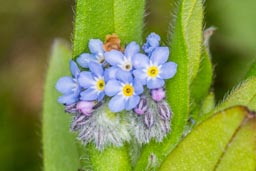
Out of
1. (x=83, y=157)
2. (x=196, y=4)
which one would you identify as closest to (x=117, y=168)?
(x=83, y=157)

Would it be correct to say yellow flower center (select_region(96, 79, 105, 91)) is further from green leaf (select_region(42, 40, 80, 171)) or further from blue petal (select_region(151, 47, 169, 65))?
green leaf (select_region(42, 40, 80, 171))

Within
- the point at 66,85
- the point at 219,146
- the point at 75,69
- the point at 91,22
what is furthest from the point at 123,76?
the point at 219,146

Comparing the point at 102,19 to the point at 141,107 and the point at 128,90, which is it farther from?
the point at 141,107

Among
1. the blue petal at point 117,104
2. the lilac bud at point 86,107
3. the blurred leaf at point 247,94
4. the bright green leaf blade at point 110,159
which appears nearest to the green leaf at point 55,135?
the bright green leaf blade at point 110,159

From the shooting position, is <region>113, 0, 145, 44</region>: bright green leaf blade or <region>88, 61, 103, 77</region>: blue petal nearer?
<region>88, 61, 103, 77</region>: blue petal

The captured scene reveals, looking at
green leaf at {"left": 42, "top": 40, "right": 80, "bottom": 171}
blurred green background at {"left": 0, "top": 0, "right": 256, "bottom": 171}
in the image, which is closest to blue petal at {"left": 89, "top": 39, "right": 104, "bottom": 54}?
green leaf at {"left": 42, "top": 40, "right": 80, "bottom": 171}

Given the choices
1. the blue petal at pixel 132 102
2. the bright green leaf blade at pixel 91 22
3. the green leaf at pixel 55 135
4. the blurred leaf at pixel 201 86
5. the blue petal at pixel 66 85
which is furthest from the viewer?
the green leaf at pixel 55 135

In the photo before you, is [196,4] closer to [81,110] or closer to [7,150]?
[81,110]

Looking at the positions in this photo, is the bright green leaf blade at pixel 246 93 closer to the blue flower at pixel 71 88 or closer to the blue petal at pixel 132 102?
the blue petal at pixel 132 102
